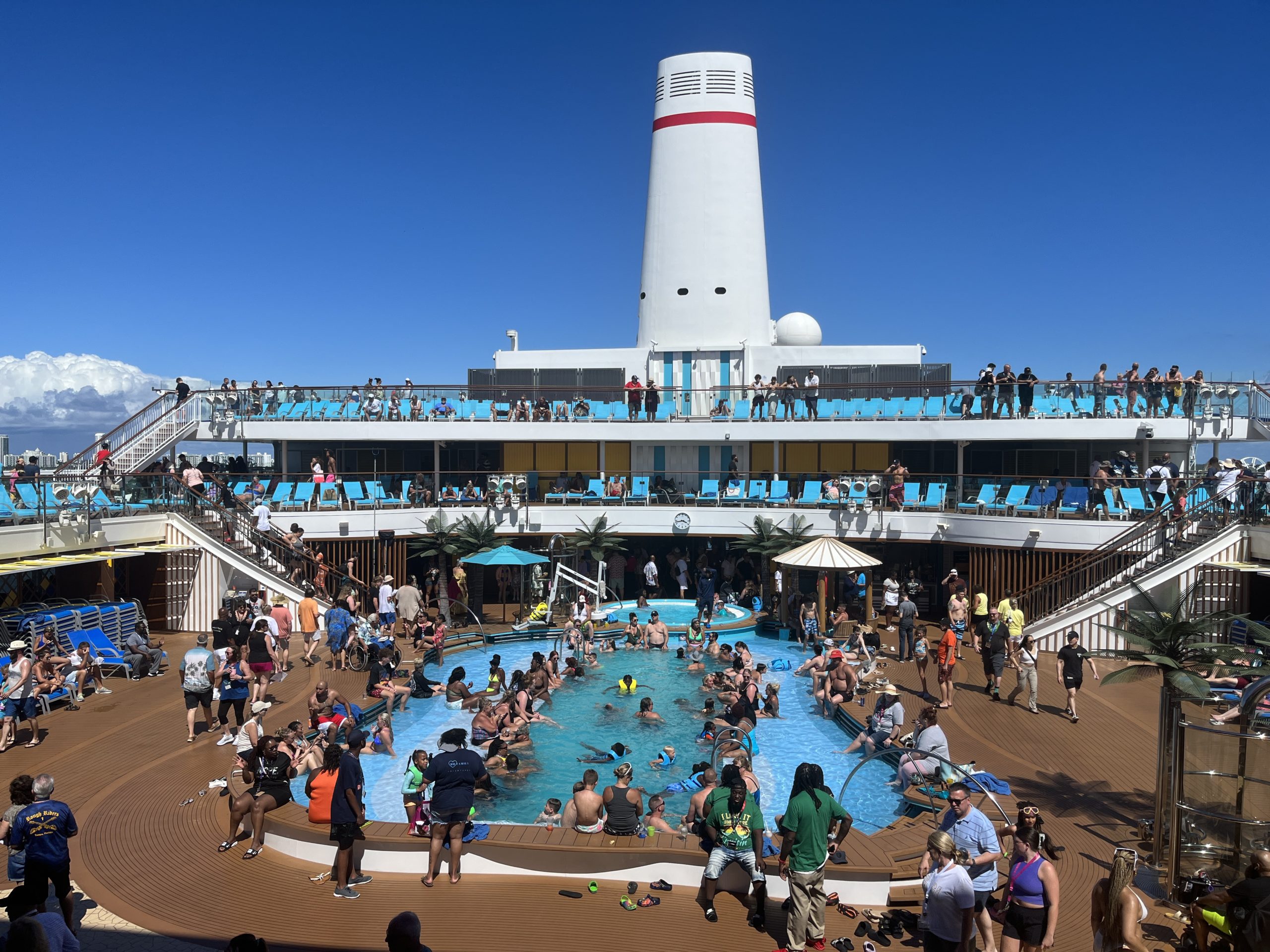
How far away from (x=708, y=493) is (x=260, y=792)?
17.3 meters

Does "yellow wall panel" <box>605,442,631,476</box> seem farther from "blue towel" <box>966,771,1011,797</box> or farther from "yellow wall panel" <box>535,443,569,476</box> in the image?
"blue towel" <box>966,771,1011,797</box>

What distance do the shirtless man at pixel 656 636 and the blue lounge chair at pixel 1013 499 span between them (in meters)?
8.59

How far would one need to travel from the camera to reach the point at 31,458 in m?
26.6

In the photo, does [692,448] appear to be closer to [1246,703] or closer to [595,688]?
[595,688]

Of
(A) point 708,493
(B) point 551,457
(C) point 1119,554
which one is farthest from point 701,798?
(B) point 551,457

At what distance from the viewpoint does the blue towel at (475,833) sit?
8.96 metres

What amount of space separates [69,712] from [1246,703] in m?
15.6

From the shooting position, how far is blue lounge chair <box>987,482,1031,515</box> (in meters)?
21.7

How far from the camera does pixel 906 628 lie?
18641 millimetres

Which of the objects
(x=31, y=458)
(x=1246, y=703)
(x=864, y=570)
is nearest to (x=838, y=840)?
(x=1246, y=703)

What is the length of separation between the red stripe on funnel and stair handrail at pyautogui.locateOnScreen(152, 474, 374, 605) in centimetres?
1836

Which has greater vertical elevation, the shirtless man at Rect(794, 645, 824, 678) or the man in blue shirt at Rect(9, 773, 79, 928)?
the man in blue shirt at Rect(9, 773, 79, 928)

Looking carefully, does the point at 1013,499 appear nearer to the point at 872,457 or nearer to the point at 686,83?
the point at 872,457

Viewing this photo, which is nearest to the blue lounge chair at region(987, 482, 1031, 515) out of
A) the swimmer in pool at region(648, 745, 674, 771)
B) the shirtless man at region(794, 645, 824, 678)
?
the shirtless man at region(794, 645, 824, 678)
